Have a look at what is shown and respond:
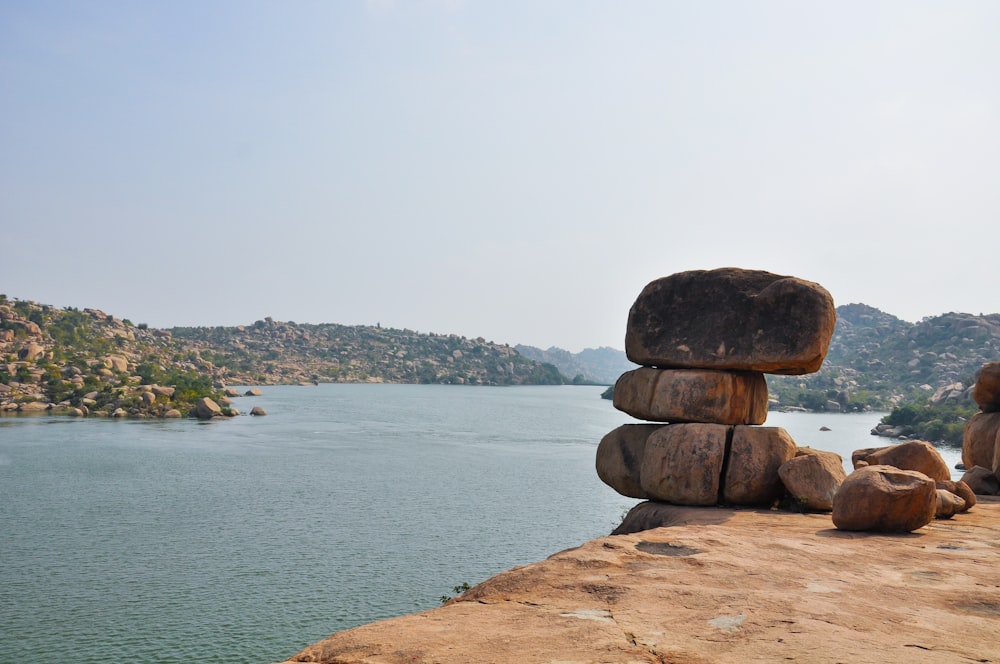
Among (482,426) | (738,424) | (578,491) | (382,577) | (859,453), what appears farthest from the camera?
(482,426)

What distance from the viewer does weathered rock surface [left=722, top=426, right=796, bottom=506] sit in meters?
14.4

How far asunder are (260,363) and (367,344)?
40.9 metres

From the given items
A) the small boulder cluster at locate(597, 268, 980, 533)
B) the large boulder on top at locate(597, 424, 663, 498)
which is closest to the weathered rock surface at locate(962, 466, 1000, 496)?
the small boulder cluster at locate(597, 268, 980, 533)

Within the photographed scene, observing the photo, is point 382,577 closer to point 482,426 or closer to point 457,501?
point 457,501

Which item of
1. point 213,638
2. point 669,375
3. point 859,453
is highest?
point 669,375

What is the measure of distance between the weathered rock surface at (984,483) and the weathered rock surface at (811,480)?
5.19 meters

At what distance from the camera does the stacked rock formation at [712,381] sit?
47.6ft

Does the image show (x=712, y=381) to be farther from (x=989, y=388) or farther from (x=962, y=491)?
(x=989, y=388)

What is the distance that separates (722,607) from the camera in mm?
7703

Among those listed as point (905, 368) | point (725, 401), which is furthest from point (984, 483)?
point (905, 368)

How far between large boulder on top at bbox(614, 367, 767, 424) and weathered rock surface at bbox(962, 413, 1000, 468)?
260 inches

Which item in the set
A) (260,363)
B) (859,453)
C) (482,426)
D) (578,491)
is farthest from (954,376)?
(260,363)

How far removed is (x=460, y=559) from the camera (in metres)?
23.6

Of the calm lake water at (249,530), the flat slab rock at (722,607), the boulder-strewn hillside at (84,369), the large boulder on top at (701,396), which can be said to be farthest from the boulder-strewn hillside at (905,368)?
the flat slab rock at (722,607)
